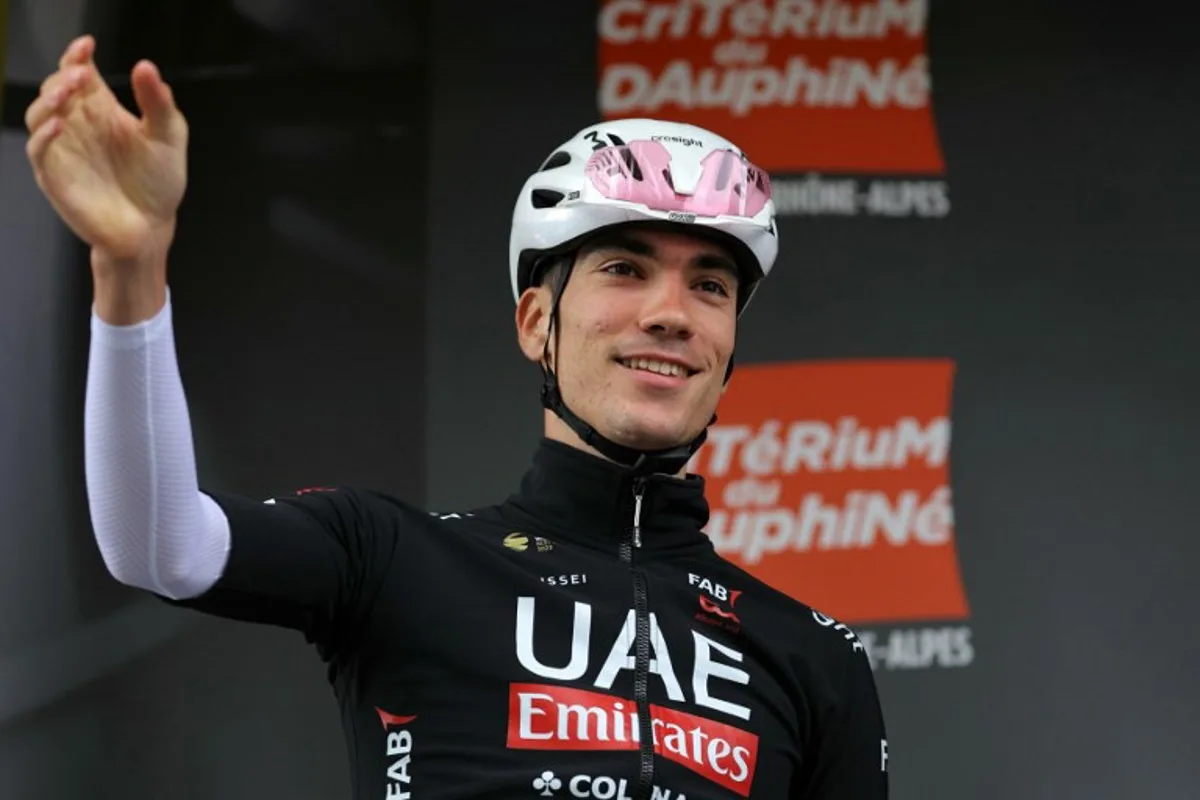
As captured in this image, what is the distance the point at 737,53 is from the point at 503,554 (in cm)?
152

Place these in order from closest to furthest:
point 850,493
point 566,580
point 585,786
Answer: point 585,786, point 566,580, point 850,493

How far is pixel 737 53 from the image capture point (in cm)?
290

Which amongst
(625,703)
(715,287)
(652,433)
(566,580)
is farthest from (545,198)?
(625,703)

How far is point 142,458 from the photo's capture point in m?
1.21

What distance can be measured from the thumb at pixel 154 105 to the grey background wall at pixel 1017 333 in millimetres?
1584

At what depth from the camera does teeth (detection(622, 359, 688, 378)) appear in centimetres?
173

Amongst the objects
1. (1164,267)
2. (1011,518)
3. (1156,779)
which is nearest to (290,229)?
(1011,518)

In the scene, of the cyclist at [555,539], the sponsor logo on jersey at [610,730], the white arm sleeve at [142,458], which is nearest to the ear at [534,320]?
the cyclist at [555,539]

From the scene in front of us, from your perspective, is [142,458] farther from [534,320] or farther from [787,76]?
[787,76]

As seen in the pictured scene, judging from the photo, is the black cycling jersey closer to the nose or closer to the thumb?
the nose

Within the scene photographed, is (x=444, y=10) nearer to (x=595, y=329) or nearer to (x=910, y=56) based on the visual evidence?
(x=910, y=56)

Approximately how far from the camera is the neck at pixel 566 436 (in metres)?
1.77

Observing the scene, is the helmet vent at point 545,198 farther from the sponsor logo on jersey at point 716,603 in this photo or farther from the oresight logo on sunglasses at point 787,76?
the oresight logo on sunglasses at point 787,76

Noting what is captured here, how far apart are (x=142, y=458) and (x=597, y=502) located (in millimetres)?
637
